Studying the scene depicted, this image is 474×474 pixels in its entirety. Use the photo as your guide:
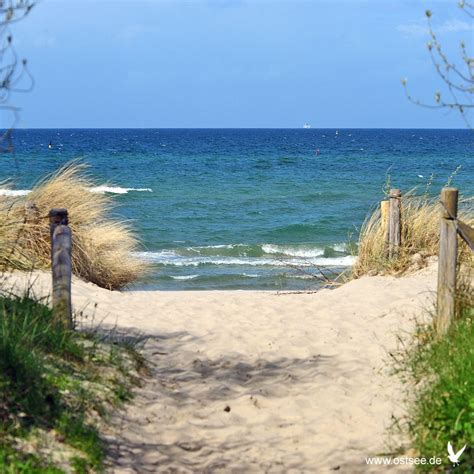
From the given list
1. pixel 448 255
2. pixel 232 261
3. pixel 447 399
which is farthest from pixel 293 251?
pixel 447 399

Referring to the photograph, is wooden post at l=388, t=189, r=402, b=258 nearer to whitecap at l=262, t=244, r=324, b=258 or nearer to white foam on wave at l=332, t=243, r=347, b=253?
whitecap at l=262, t=244, r=324, b=258

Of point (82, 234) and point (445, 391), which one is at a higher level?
point (82, 234)

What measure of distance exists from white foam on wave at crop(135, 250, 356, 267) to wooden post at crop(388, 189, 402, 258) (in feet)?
20.9

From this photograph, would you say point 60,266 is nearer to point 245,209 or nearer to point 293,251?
point 293,251

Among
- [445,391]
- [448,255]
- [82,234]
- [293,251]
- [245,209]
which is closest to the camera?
[445,391]

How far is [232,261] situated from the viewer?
19.1 metres

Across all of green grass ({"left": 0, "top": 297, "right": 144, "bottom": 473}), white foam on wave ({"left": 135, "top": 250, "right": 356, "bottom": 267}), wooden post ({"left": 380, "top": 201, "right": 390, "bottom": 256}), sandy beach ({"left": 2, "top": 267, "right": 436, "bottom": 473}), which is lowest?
white foam on wave ({"left": 135, "top": 250, "right": 356, "bottom": 267})

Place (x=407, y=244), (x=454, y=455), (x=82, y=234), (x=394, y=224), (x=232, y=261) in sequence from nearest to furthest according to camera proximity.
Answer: (x=454, y=455) → (x=82, y=234) → (x=394, y=224) → (x=407, y=244) → (x=232, y=261)

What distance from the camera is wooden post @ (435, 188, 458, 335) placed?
6512mm

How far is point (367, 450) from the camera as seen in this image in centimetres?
553

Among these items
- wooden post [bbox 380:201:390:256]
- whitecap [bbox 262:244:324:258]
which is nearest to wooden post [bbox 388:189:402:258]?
wooden post [bbox 380:201:390:256]

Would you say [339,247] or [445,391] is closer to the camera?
[445,391]

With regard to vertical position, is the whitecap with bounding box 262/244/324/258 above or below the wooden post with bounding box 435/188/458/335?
below

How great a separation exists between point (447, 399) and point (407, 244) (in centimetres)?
678
